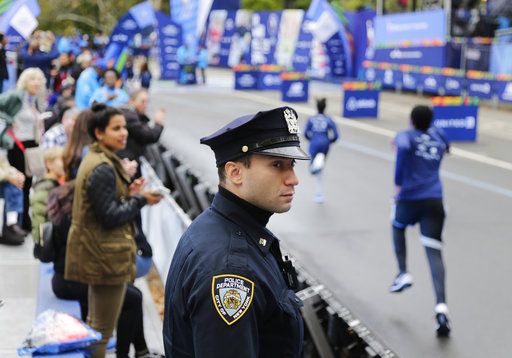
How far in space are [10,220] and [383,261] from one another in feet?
14.9

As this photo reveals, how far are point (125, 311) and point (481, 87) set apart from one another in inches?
926

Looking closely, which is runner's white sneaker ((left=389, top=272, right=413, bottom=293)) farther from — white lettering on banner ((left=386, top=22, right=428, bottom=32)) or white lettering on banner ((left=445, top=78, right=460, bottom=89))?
white lettering on banner ((left=386, top=22, right=428, bottom=32))

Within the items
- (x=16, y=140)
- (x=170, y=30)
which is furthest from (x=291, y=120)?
(x=170, y=30)

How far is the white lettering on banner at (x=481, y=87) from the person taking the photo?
26609 millimetres

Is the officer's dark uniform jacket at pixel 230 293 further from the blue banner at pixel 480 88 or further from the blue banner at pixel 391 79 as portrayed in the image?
the blue banner at pixel 391 79

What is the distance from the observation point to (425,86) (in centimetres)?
3077

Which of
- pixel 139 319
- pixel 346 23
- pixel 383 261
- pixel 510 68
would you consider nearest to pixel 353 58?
pixel 346 23

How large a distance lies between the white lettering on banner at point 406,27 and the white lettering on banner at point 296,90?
6.83 m

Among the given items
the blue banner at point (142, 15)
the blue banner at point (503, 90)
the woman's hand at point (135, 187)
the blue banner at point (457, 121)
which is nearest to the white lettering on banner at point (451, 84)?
the blue banner at point (503, 90)

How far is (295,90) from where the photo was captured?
28.4m

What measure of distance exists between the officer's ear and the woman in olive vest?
8.17ft

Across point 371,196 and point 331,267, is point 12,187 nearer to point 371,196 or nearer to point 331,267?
point 331,267

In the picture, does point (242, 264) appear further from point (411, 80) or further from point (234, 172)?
point (411, 80)

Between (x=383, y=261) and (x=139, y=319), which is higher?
(x=139, y=319)
